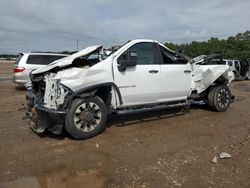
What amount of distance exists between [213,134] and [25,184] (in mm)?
3860

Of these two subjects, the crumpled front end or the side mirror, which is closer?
the crumpled front end

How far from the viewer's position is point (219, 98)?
7.96 meters

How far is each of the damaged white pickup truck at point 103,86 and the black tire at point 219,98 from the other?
781mm

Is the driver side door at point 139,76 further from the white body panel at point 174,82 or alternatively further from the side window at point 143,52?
the white body panel at point 174,82

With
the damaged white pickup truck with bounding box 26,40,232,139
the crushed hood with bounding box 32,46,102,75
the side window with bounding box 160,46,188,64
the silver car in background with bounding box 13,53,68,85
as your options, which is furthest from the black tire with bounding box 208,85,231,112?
the silver car in background with bounding box 13,53,68,85

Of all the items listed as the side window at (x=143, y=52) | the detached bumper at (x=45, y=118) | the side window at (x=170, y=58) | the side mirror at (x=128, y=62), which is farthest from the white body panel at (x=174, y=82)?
the detached bumper at (x=45, y=118)

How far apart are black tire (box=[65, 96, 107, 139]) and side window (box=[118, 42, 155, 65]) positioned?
1260 mm

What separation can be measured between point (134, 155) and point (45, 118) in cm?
183

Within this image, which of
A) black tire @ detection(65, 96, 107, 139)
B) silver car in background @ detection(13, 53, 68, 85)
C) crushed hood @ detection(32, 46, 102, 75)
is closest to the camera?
black tire @ detection(65, 96, 107, 139)

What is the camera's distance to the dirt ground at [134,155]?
12.2ft

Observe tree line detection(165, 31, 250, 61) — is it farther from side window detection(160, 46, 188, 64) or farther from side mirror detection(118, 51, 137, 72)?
side mirror detection(118, 51, 137, 72)

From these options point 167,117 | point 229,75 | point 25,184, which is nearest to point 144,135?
point 167,117

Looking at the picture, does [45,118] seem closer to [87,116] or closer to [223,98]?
[87,116]

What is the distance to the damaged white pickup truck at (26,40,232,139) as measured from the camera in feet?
17.0
